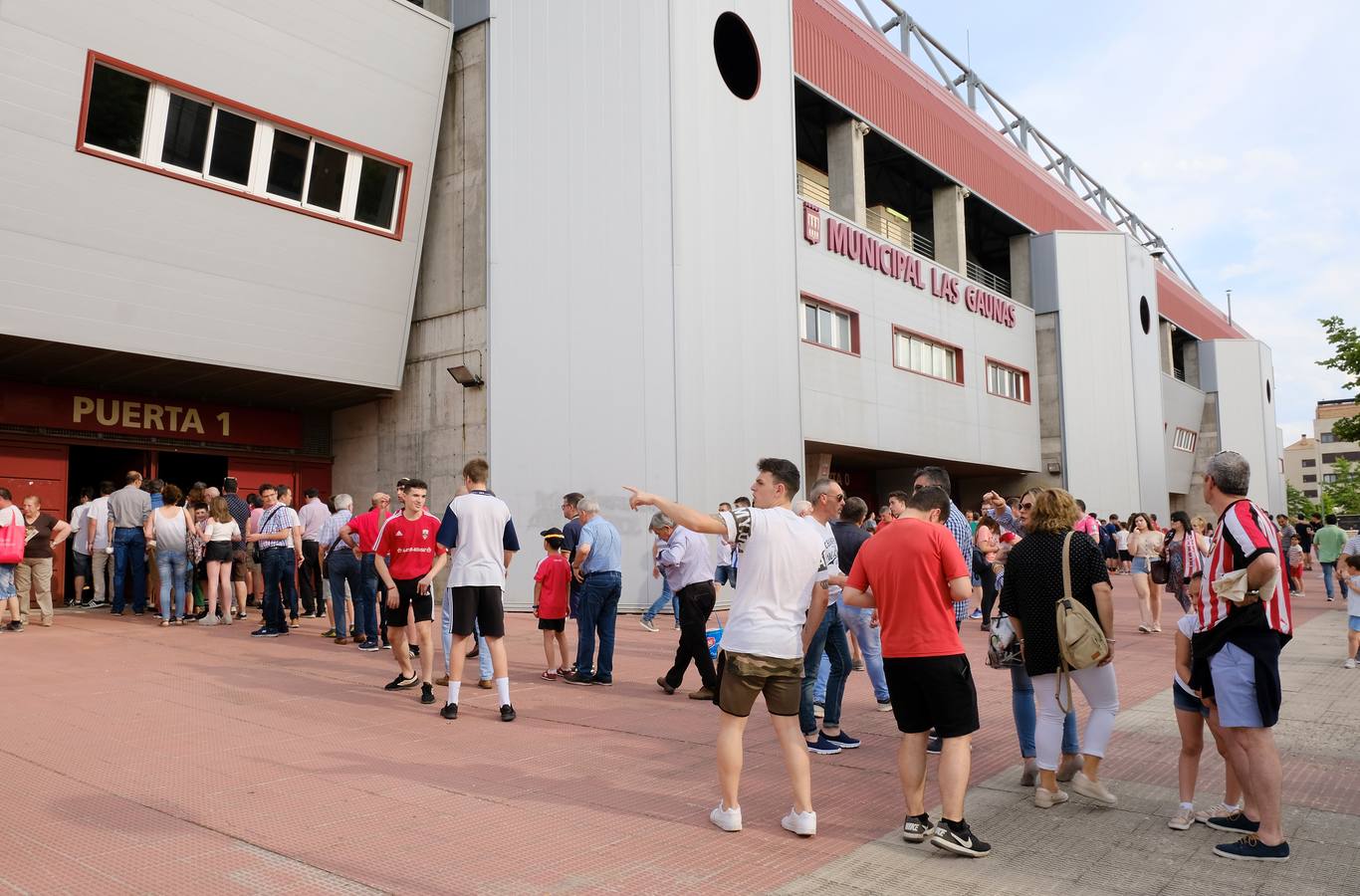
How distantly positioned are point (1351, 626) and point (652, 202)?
36.9ft

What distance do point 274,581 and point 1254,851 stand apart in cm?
1063

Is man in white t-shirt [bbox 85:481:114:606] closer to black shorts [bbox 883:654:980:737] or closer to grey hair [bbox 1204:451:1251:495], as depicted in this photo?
black shorts [bbox 883:654:980:737]

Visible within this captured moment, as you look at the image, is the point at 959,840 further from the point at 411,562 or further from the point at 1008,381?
the point at 1008,381

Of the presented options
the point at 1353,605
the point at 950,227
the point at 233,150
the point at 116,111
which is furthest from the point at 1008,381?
the point at 116,111

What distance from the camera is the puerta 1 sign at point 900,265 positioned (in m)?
21.6

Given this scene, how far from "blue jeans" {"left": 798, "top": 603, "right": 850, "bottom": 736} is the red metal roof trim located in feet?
55.8

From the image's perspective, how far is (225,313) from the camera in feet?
45.9

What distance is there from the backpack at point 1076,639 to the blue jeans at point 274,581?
31.2 feet

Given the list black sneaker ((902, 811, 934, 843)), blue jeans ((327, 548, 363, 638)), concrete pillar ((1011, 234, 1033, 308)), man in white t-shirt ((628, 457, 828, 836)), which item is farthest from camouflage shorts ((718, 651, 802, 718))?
concrete pillar ((1011, 234, 1033, 308))

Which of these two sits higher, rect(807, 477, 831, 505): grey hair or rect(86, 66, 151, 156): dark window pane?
rect(86, 66, 151, 156): dark window pane

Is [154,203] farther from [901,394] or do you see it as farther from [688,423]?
[901,394]

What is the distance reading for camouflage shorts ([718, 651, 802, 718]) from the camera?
4.84m

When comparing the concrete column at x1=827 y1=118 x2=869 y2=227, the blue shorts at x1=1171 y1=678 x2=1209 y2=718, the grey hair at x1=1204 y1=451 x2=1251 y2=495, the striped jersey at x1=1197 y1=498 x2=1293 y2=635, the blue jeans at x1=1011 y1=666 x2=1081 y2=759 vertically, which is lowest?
the blue jeans at x1=1011 y1=666 x2=1081 y2=759

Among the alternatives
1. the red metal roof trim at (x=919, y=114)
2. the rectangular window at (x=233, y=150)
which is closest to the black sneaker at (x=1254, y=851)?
the rectangular window at (x=233, y=150)
